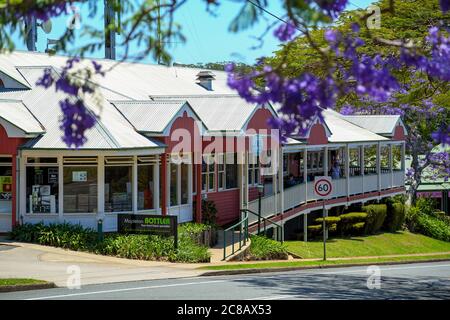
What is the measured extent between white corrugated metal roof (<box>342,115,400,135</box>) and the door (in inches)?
985

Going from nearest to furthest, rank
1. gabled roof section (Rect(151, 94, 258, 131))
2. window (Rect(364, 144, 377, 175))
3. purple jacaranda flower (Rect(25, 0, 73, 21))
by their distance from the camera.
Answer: purple jacaranda flower (Rect(25, 0, 73, 21)) < gabled roof section (Rect(151, 94, 258, 131)) < window (Rect(364, 144, 377, 175))

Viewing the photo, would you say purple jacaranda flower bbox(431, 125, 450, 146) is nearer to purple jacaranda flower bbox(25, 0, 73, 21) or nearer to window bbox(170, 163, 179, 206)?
purple jacaranda flower bbox(25, 0, 73, 21)

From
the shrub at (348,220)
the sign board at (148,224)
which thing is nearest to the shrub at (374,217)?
the shrub at (348,220)

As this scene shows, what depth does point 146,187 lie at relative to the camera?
27984mm

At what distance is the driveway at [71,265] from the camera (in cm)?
1986

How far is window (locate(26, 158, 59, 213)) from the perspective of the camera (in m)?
26.1

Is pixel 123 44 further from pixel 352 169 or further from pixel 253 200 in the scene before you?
pixel 352 169

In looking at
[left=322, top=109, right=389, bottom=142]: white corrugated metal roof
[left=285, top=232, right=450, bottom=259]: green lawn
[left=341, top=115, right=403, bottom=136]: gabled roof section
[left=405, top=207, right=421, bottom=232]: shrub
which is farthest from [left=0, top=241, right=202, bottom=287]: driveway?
[left=405, top=207, right=421, bottom=232]: shrub

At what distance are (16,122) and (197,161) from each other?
23.1 feet

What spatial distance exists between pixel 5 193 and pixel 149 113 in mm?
5639

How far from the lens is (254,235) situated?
99.0ft

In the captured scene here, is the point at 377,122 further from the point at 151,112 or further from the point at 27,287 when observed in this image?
the point at 27,287

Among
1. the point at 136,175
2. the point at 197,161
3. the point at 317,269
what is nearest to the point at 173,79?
the point at 197,161

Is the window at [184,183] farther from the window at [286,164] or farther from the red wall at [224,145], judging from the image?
the window at [286,164]
